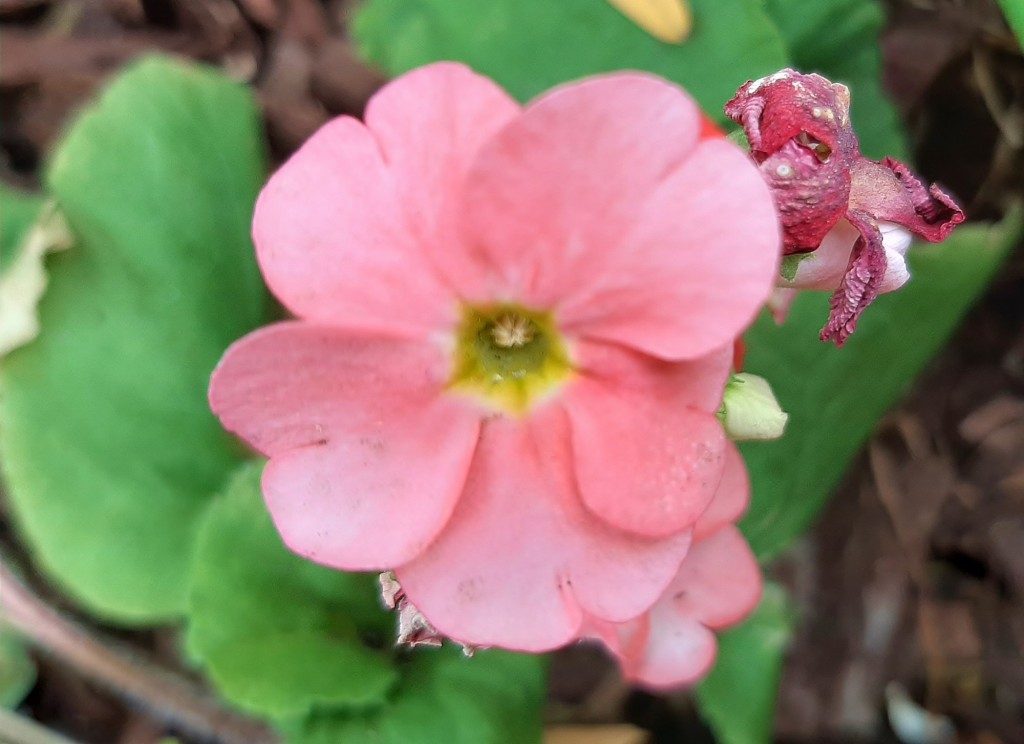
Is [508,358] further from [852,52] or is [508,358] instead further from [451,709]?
[852,52]

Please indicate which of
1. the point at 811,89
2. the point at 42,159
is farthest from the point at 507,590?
the point at 42,159

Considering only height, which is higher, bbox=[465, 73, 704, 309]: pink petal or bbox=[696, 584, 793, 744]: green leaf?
bbox=[465, 73, 704, 309]: pink petal

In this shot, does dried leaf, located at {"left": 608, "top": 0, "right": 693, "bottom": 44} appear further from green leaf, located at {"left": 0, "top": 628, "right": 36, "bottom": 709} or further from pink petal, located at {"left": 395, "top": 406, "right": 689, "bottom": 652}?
green leaf, located at {"left": 0, "top": 628, "right": 36, "bottom": 709}

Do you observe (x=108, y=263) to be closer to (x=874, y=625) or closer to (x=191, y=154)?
(x=191, y=154)

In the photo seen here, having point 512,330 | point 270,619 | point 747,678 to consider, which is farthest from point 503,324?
point 747,678

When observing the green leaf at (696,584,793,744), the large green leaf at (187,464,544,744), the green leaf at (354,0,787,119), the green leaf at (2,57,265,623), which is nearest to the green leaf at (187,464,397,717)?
the large green leaf at (187,464,544,744)

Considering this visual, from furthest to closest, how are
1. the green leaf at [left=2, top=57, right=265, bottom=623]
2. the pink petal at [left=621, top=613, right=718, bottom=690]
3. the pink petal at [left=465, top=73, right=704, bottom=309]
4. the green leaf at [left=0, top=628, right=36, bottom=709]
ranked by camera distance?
the green leaf at [left=0, top=628, right=36, bottom=709] < the green leaf at [left=2, top=57, right=265, bottom=623] < the pink petal at [left=621, top=613, right=718, bottom=690] < the pink petal at [left=465, top=73, right=704, bottom=309]

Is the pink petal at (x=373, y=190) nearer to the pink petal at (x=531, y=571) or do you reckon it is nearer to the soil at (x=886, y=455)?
the pink petal at (x=531, y=571)
